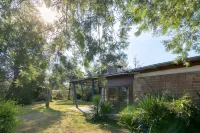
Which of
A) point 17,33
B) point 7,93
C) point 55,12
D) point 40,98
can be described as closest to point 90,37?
point 55,12

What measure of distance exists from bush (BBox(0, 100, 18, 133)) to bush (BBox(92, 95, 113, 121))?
22.8ft

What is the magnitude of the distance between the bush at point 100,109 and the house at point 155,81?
3.69 ft

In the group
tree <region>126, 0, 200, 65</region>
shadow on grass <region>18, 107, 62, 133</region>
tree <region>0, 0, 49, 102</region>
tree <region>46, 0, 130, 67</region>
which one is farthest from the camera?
shadow on grass <region>18, 107, 62, 133</region>

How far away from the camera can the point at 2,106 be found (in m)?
6.33

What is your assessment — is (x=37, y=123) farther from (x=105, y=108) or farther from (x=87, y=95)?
(x=87, y=95)

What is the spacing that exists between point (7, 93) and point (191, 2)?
81.8ft

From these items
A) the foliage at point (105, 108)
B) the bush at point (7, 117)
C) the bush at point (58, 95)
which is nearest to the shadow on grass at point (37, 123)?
the bush at point (7, 117)

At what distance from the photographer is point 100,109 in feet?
42.5

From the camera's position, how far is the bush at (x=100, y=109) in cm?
1278

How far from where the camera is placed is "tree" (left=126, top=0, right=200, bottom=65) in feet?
19.7

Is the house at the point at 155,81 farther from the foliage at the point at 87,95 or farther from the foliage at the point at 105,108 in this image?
the foliage at the point at 87,95

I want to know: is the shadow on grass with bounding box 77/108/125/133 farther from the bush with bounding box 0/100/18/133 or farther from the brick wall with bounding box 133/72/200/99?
the bush with bounding box 0/100/18/133

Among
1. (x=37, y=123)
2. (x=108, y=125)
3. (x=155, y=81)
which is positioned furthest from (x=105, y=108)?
(x=37, y=123)

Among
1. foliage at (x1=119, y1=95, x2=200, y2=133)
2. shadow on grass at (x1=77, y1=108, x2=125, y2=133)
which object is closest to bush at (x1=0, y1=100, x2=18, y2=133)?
foliage at (x1=119, y1=95, x2=200, y2=133)
